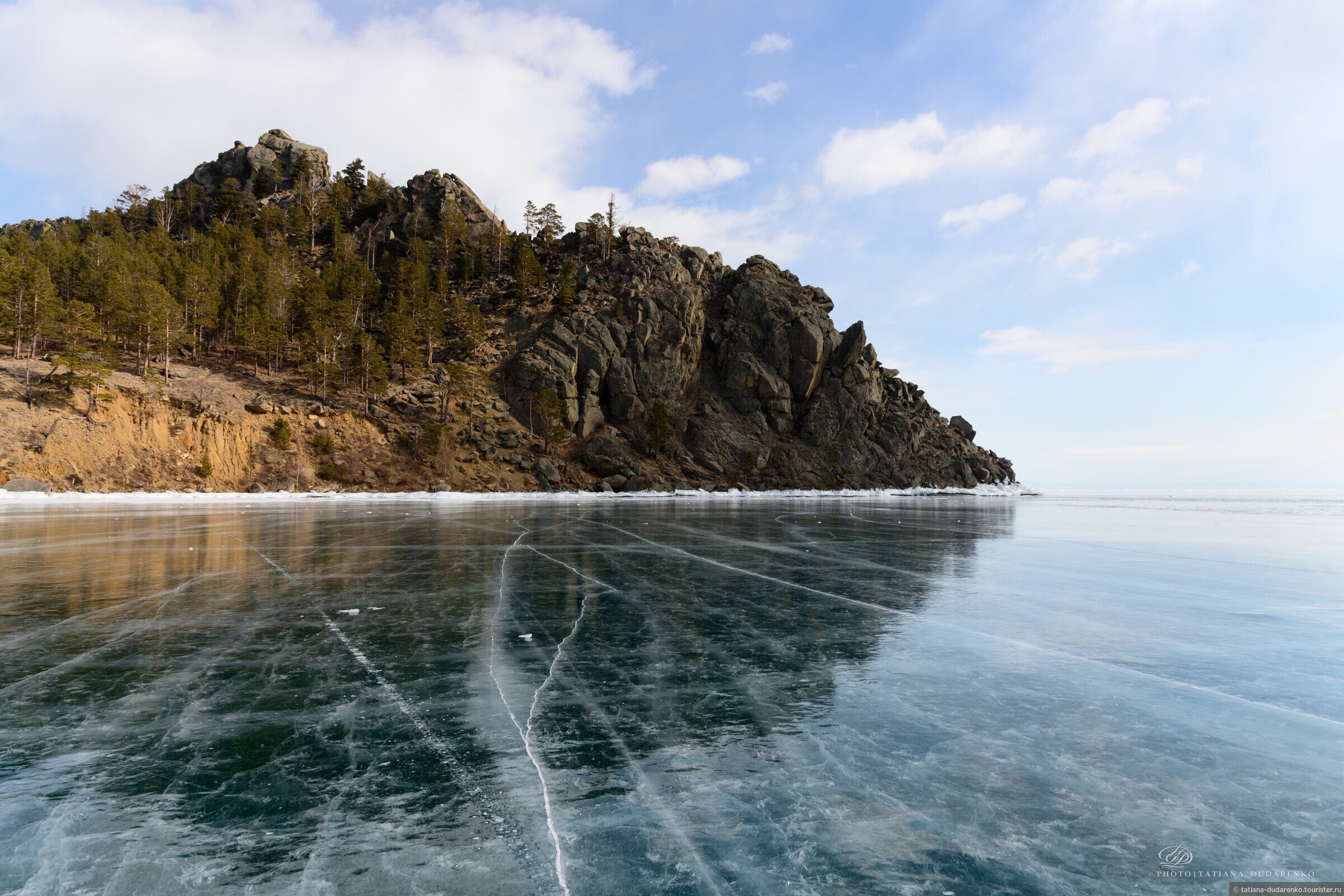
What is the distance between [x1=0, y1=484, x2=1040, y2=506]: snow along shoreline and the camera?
42.5 meters

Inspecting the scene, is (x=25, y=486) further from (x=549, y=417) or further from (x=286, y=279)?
(x=286, y=279)

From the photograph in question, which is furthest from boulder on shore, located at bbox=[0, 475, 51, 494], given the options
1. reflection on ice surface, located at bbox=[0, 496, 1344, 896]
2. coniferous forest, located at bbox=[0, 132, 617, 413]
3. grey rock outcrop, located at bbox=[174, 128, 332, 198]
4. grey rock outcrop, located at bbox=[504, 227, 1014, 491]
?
grey rock outcrop, located at bbox=[174, 128, 332, 198]

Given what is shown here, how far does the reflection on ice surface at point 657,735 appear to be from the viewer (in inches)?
126

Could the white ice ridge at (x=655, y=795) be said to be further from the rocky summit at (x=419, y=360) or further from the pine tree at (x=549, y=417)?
the pine tree at (x=549, y=417)

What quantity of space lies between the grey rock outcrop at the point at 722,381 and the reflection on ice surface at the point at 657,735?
217ft

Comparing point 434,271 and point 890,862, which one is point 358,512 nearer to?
point 890,862

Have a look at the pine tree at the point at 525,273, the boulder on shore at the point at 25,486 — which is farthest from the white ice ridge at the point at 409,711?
the pine tree at the point at 525,273

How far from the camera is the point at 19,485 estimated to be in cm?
4153

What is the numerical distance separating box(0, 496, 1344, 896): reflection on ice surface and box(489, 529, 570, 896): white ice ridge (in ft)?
0.08

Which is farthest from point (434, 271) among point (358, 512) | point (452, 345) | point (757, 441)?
point (358, 512)

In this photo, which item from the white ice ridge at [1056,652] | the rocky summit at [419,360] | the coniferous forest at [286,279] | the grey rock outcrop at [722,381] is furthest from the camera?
the grey rock outcrop at [722,381]

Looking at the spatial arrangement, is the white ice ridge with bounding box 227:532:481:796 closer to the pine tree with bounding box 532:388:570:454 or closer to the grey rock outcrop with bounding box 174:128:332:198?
the pine tree with bounding box 532:388:570:454

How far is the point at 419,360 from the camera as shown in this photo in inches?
2938

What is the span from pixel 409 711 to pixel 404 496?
53853 mm
